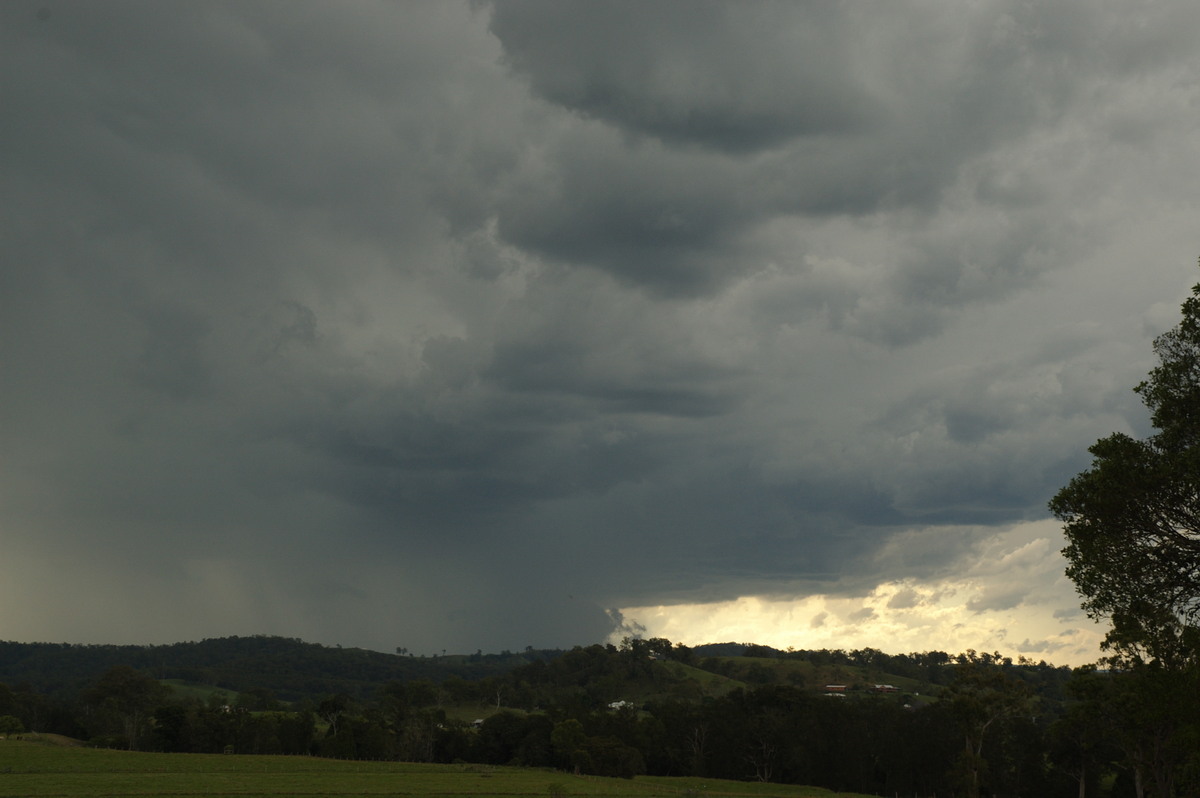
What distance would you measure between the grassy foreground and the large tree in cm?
6901

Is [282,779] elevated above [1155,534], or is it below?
below

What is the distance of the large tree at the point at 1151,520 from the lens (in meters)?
25.9

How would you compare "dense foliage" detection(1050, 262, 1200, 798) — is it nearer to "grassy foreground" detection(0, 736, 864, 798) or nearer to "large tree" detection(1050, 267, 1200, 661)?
"large tree" detection(1050, 267, 1200, 661)

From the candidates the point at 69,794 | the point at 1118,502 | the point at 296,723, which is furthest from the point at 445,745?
the point at 1118,502

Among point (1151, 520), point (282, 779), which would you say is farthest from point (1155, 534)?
point (282, 779)

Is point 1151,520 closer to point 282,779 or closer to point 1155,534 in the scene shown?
point 1155,534

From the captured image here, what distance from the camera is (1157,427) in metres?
27.3

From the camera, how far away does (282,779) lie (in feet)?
314

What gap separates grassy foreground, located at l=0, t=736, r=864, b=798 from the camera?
81938 millimetres

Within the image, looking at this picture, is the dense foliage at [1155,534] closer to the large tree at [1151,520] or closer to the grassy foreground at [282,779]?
the large tree at [1151,520]

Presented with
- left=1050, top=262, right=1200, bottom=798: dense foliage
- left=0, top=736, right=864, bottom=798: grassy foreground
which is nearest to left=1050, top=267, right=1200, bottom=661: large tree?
left=1050, top=262, right=1200, bottom=798: dense foliage

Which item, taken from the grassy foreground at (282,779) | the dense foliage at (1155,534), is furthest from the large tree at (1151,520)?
the grassy foreground at (282,779)

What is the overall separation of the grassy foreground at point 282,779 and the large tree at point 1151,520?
69006mm

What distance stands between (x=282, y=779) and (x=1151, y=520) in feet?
310
